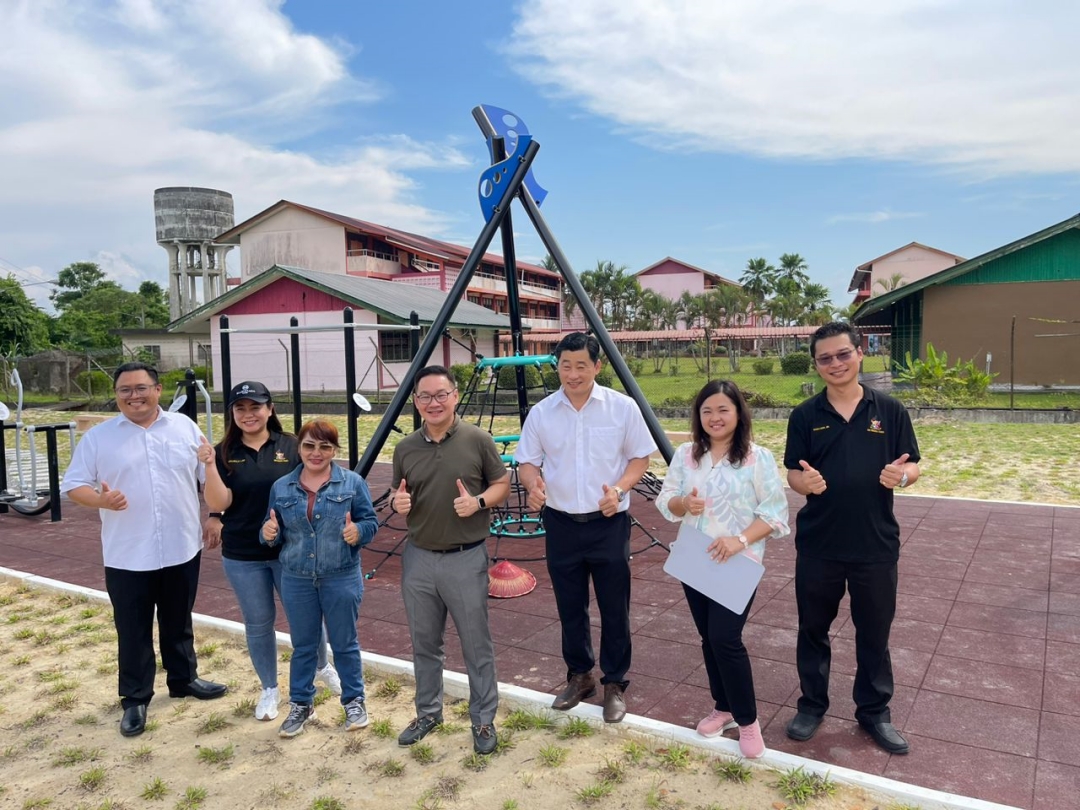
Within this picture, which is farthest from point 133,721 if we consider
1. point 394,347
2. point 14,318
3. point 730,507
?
point 14,318

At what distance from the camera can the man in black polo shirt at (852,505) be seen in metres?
3.02

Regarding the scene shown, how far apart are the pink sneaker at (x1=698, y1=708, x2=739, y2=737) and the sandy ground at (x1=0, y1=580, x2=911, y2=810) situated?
3.9 inches

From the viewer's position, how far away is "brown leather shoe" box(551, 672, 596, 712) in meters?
3.46

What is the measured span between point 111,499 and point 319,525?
0.96 m

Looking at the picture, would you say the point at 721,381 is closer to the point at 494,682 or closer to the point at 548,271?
the point at 494,682

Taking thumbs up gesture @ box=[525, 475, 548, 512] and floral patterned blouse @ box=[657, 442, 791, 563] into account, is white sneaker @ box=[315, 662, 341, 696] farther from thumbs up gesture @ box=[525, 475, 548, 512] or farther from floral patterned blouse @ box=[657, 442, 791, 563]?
floral patterned blouse @ box=[657, 442, 791, 563]

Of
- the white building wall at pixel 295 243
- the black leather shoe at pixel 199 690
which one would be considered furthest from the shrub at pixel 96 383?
the black leather shoe at pixel 199 690

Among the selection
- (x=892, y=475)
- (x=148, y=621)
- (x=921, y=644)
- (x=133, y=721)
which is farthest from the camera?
(x=921, y=644)

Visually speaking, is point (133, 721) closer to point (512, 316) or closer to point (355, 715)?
point (355, 715)

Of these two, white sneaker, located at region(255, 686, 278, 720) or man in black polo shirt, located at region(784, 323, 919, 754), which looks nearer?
man in black polo shirt, located at region(784, 323, 919, 754)

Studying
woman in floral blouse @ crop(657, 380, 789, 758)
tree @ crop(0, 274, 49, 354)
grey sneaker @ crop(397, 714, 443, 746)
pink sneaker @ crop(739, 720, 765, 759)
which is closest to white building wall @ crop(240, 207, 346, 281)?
tree @ crop(0, 274, 49, 354)

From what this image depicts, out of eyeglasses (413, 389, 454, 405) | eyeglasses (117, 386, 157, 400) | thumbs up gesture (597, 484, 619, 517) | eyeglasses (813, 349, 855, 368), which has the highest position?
eyeglasses (813, 349, 855, 368)

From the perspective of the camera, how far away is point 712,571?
2988mm

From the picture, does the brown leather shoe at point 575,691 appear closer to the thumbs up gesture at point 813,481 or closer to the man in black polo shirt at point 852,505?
the man in black polo shirt at point 852,505
